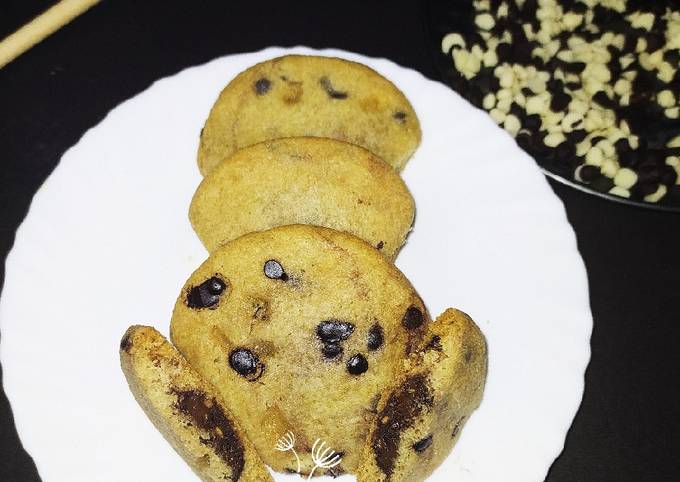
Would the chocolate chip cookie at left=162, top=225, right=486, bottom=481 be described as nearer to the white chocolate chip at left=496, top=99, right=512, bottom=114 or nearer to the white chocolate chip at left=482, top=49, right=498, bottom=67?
the white chocolate chip at left=496, top=99, right=512, bottom=114

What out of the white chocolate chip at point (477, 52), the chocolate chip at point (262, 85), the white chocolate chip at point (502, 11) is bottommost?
the chocolate chip at point (262, 85)

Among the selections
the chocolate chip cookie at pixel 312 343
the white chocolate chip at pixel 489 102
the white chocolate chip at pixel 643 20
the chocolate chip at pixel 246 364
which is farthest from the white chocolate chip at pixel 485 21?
the chocolate chip at pixel 246 364

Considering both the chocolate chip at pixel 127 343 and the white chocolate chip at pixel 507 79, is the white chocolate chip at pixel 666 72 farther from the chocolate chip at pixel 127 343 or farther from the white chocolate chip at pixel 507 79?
the chocolate chip at pixel 127 343

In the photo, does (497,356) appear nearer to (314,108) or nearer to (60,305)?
(314,108)

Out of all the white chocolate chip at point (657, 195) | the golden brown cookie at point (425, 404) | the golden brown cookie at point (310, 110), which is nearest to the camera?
the golden brown cookie at point (425, 404)

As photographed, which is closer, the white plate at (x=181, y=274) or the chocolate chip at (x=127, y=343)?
the chocolate chip at (x=127, y=343)

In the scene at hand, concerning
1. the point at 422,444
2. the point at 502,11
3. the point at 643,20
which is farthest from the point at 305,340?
the point at 643,20

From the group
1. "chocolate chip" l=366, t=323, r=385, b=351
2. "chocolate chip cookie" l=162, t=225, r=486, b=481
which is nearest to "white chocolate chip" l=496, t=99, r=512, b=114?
"chocolate chip cookie" l=162, t=225, r=486, b=481

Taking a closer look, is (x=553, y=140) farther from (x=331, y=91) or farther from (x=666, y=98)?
(x=331, y=91)

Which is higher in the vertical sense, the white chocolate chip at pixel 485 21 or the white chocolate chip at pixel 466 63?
the white chocolate chip at pixel 485 21
